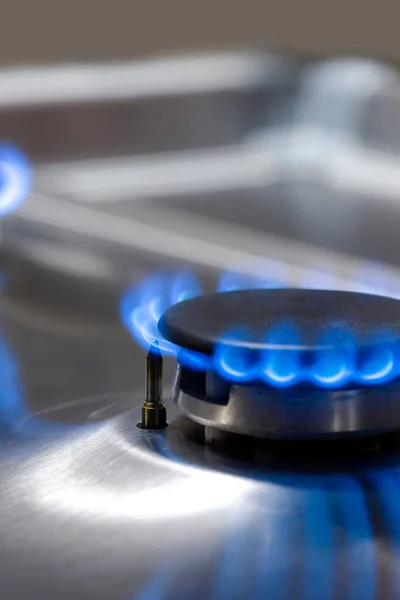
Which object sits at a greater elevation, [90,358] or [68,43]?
[68,43]

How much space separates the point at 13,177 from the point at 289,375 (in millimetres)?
622

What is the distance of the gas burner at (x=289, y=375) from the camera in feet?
1.85

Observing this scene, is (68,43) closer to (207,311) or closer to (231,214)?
(231,214)

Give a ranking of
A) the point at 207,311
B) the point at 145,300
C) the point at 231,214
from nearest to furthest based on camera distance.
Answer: the point at 207,311 < the point at 145,300 < the point at 231,214

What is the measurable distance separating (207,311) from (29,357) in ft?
0.87

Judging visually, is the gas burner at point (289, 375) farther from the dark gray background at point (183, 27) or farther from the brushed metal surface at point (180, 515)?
the dark gray background at point (183, 27)

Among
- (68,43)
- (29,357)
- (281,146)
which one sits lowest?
(29,357)

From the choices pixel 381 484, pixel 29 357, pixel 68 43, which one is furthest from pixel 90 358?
pixel 68 43

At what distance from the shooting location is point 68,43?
45.7 inches

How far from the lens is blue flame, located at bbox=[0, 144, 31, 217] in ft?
3.62

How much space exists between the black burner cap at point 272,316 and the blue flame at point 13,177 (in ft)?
1.55

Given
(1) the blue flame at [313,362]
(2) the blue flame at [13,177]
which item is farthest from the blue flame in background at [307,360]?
(2) the blue flame at [13,177]

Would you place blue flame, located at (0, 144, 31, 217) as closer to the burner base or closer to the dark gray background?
the dark gray background

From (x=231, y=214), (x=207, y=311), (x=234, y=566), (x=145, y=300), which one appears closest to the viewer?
(x=234, y=566)
